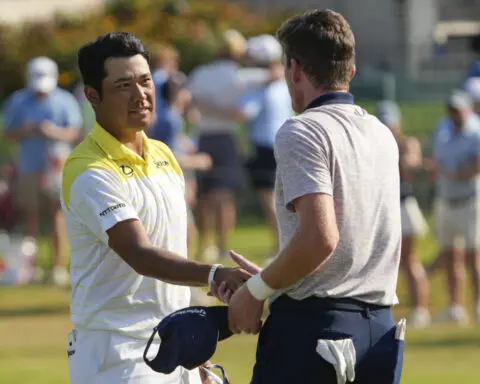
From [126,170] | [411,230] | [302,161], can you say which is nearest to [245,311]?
[302,161]

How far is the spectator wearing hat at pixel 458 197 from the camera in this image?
1357cm

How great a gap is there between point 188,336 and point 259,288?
0.38m

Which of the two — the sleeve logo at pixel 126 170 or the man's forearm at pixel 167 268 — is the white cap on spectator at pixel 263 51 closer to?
the sleeve logo at pixel 126 170

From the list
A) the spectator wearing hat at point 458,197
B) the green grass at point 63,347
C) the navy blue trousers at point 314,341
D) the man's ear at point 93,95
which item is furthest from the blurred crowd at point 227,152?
the navy blue trousers at point 314,341

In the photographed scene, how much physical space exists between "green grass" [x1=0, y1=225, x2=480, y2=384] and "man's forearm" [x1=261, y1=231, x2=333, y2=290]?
5.74 meters

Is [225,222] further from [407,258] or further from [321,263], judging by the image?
[321,263]

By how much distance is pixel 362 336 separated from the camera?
492 cm

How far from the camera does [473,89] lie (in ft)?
50.0

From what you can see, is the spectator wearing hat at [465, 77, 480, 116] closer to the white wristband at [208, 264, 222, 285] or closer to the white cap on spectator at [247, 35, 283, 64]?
the white cap on spectator at [247, 35, 283, 64]

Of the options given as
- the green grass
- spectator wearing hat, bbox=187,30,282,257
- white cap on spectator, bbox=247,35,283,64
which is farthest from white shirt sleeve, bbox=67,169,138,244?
spectator wearing hat, bbox=187,30,282,257

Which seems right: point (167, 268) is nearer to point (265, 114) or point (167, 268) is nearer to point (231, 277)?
point (231, 277)

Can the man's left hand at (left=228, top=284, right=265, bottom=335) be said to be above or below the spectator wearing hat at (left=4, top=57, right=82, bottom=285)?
below

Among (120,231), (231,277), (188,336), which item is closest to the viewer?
(188,336)

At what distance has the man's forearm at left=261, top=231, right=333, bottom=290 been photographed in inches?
182
